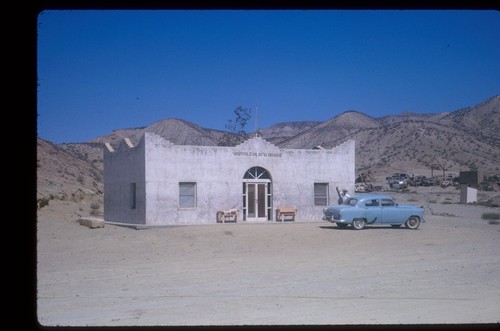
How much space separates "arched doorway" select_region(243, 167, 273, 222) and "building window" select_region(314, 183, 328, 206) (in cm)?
246

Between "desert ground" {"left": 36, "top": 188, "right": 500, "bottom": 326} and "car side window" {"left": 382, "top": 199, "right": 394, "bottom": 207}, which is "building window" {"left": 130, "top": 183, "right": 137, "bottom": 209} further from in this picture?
"car side window" {"left": 382, "top": 199, "right": 394, "bottom": 207}

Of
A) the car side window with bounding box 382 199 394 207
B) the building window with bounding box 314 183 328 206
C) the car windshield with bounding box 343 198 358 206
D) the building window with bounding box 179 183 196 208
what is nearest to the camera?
the car windshield with bounding box 343 198 358 206

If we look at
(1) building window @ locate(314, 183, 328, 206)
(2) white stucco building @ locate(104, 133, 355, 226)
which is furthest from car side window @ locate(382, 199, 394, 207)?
(1) building window @ locate(314, 183, 328, 206)

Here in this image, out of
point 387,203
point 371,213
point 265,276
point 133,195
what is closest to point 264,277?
point 265,276

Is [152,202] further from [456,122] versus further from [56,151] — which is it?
[456,122]

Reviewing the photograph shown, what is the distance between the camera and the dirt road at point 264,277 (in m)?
9.82

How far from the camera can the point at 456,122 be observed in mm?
111625

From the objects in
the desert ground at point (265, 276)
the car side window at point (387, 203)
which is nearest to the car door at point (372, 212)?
the car side window at point (387, 203)

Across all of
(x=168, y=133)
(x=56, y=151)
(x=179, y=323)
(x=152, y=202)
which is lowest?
(x=179, y=323)

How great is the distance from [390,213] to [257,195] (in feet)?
21.5

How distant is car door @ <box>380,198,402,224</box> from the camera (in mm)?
25188

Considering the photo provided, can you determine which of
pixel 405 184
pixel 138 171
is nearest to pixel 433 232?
pixel 138 171

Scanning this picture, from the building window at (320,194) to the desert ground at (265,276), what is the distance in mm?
5066
